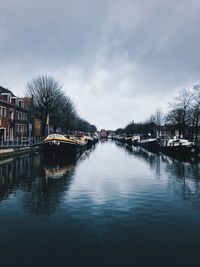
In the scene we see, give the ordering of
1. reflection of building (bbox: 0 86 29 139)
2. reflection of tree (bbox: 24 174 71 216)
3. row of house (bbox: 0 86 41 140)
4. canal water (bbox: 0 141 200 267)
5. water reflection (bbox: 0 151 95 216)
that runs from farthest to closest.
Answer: reflection of building (bbox: 0 86 29 139) → row of house (bbox: 0 86 41 140) → water reflection (bbox: 0 151 95 216) → reflection of tree (bbox: 24 174 71 216) → canal water (bbox: 0 141 200 267)

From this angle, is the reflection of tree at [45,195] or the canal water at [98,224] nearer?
the canal water at [98,224]

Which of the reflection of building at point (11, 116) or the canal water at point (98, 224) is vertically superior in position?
the reflection of building at point (11, 116)

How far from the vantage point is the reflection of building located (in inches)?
1763

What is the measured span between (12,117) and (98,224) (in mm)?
44768

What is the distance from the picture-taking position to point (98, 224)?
8.88 meters

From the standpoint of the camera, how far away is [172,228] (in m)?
8.59

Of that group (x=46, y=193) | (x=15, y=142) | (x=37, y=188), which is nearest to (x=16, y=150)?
(x=15, y=142)

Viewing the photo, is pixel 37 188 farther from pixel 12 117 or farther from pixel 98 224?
pixel 12 117


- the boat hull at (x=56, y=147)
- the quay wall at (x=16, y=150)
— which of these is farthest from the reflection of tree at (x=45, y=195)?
the boat hull at (x=56, y=147)

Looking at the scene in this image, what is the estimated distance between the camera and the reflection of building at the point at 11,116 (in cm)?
4478

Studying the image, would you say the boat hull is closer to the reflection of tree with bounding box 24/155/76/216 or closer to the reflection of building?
the reflection of building

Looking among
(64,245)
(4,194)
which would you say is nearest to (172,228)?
(64,245)

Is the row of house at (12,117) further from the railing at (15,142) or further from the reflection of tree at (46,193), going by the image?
the reflection of tree at (46,193)

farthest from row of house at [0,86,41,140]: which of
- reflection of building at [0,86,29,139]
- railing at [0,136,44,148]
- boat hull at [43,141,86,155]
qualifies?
boat hull at [43,141,86,155]
